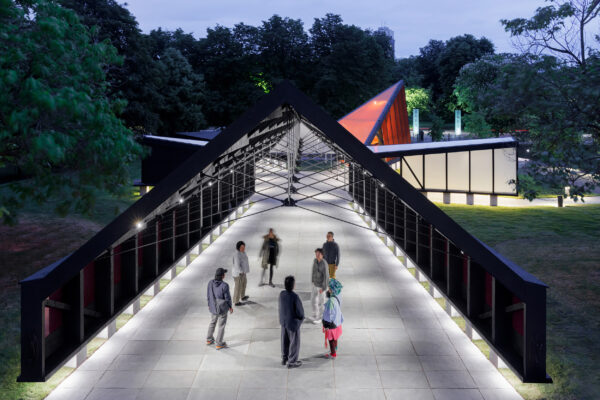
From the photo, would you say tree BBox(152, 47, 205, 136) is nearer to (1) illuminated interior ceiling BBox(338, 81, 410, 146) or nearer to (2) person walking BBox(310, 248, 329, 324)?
(1) illuminated interior ceiling BBox(338, 81, 410, 146)

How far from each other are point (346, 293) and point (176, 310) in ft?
12.1

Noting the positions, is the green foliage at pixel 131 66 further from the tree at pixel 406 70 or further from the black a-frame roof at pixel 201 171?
the tree at pixel 406 70

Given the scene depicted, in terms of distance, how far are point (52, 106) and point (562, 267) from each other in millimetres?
12515

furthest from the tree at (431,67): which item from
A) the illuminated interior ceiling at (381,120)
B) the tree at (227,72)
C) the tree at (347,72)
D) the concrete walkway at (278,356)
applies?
the concrete walkway at (278,356)

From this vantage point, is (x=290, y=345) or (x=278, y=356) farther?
(x=278, y=356)

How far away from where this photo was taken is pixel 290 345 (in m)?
7.65

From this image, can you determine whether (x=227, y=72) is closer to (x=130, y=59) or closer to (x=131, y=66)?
(x=131, y=66)

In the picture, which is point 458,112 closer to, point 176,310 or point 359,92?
point 359,92

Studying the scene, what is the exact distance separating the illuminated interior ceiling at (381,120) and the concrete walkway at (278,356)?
66.0ft

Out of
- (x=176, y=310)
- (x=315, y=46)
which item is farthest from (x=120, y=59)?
(x=315, y=46)

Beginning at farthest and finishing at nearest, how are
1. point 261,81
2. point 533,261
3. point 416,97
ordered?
point 416,97
point 261,81
point 533,261

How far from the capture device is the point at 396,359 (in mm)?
8000

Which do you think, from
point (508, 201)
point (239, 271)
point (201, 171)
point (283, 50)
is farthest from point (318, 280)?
point (283, 50)

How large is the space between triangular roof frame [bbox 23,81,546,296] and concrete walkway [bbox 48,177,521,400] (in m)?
1.64
